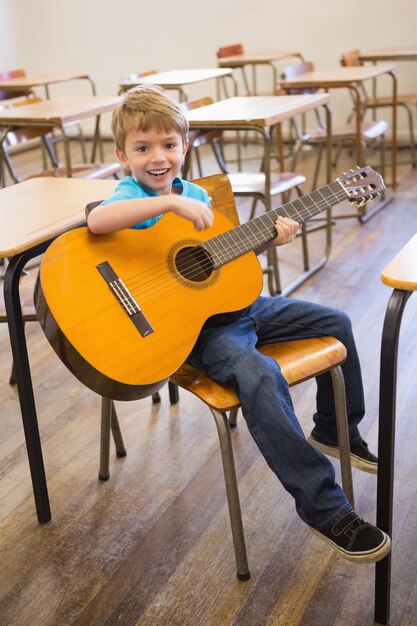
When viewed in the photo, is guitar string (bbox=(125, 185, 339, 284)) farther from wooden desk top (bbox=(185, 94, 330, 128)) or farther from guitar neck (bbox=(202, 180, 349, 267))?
wooden desk top (bbox=(185, 94, 330, 128))

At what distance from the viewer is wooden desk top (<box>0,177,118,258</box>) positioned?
5.59 feet

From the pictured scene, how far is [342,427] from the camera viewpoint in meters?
1.74

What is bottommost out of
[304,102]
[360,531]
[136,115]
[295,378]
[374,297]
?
[374,297]

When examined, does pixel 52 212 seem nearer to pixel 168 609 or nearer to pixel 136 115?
pixel 136 115

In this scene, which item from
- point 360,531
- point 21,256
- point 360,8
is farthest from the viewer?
point 360,8

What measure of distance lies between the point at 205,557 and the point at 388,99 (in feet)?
13.5

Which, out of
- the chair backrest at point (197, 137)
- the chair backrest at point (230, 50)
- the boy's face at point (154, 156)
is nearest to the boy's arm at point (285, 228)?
the boy's face at point (154, 156)

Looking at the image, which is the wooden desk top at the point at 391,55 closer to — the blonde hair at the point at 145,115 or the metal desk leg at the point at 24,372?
the blonde hair at the point at 145,115

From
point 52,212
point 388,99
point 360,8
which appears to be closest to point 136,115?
point 52,212

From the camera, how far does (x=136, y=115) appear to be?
→ 1687 millimetres

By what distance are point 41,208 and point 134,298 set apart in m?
0.52

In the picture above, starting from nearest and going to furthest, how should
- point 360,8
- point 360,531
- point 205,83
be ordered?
point 360,531 → point 360,8 → point 205,83

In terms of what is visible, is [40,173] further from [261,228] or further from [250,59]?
[250,59]

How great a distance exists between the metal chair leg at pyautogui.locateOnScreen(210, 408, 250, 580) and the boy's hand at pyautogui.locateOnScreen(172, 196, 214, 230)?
1.27 ft
